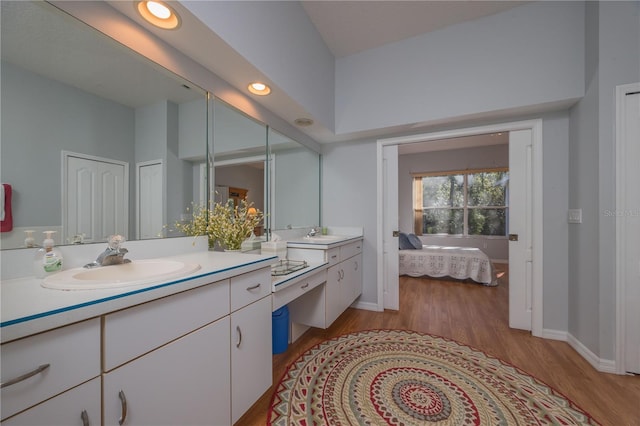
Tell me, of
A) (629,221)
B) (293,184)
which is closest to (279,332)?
(293,184)

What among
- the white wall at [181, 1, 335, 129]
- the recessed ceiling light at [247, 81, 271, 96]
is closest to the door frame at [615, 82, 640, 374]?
the white wall at [181, 1, 335, 129]

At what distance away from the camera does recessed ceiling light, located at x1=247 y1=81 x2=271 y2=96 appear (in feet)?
5.99

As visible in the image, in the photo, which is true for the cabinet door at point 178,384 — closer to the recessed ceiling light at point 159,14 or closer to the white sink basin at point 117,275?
the white sink basin at point 117,275

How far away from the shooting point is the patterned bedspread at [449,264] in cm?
404

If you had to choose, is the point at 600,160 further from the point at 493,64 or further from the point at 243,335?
the point at 243,335

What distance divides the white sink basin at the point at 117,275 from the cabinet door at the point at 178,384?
25 centimetres

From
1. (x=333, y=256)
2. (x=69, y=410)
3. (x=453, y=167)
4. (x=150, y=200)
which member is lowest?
(x=69, y=410)

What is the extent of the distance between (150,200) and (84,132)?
0.41m

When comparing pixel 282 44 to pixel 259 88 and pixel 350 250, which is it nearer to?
pixel 259 88

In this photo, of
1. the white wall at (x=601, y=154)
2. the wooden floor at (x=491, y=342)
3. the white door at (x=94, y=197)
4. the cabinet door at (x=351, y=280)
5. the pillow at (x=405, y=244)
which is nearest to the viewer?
the white door at (x=94, y=197)

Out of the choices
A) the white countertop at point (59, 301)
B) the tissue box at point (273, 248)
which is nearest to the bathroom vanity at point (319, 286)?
the tissue box at point (273, 248)

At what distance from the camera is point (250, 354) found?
128cm

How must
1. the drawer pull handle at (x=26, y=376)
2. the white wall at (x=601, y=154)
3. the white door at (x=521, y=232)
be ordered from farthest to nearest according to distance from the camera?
the white door at (x=521, y=232) < the white wall at (x=601, y=154) < the drawer pull handle at (x=26, y=376)

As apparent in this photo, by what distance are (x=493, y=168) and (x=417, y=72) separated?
14.6 ft
